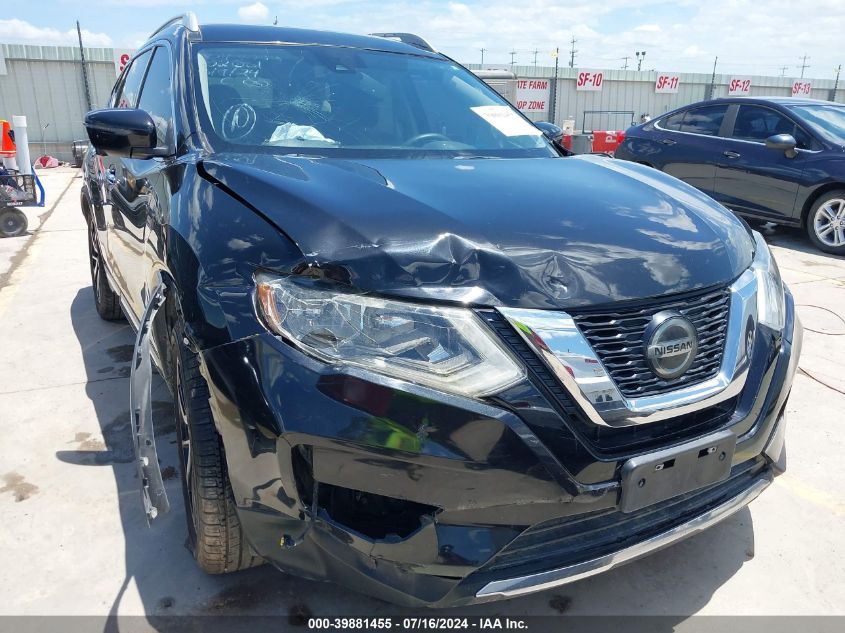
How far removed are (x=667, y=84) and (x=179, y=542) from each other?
27755 mm

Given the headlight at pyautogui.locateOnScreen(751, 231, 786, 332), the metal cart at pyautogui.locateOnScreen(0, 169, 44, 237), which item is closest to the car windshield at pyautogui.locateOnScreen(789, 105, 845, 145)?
the headlight at pyautogui.locateOnScreen(751, 231, 786, 332)

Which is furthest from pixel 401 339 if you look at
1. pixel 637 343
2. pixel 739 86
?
pixel 739 86

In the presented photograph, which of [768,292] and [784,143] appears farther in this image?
[784,143]

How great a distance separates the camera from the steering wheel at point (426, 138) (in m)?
2.75

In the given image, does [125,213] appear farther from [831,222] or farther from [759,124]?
[759,124]

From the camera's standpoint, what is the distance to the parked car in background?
22.7ft

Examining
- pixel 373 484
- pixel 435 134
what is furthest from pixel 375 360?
pixel 435 134

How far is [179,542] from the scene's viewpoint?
2.39 m

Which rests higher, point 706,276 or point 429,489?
point 706,276

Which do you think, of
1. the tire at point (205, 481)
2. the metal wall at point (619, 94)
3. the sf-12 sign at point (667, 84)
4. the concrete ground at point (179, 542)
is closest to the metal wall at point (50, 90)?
the metal wall at point (619, 94)

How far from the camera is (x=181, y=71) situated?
2568 mm

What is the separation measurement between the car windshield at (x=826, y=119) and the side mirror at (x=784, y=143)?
32 centimetres

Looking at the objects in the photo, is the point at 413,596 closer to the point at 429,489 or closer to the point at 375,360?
the point at 429,489

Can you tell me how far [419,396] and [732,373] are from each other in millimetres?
890
